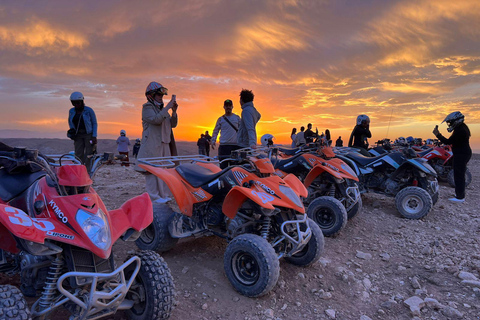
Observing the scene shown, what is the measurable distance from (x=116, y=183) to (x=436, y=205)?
8.33 m

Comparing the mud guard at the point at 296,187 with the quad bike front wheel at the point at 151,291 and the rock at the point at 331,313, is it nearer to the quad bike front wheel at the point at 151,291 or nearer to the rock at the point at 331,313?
the rock at the point at 331,313

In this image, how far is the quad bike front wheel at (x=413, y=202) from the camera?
5988 mm

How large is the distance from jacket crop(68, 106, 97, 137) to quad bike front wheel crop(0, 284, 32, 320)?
5.13 meters

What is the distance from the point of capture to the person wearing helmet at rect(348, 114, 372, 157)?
27.3ft

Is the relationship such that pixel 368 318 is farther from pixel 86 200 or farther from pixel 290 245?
pixel 86 200

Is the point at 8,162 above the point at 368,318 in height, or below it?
above

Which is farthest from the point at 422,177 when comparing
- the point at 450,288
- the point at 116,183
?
the point at 116,183

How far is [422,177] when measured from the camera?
663cm

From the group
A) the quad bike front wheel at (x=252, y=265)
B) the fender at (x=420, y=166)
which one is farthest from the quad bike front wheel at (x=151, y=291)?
the fender at (x=420, y=166)

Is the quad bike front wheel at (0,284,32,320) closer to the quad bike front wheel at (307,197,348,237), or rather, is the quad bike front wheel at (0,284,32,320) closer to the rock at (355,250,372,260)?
the rock at (355,250,372,260)

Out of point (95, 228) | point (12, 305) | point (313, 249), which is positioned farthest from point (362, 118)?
point (12, 305)

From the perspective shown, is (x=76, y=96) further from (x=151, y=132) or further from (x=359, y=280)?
(x=359, y=280)

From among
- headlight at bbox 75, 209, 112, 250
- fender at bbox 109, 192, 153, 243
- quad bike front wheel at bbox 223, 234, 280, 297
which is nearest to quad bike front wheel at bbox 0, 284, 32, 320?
headlight at bbox 75, 209, 112, 250

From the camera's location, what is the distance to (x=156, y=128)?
536 centimetres
